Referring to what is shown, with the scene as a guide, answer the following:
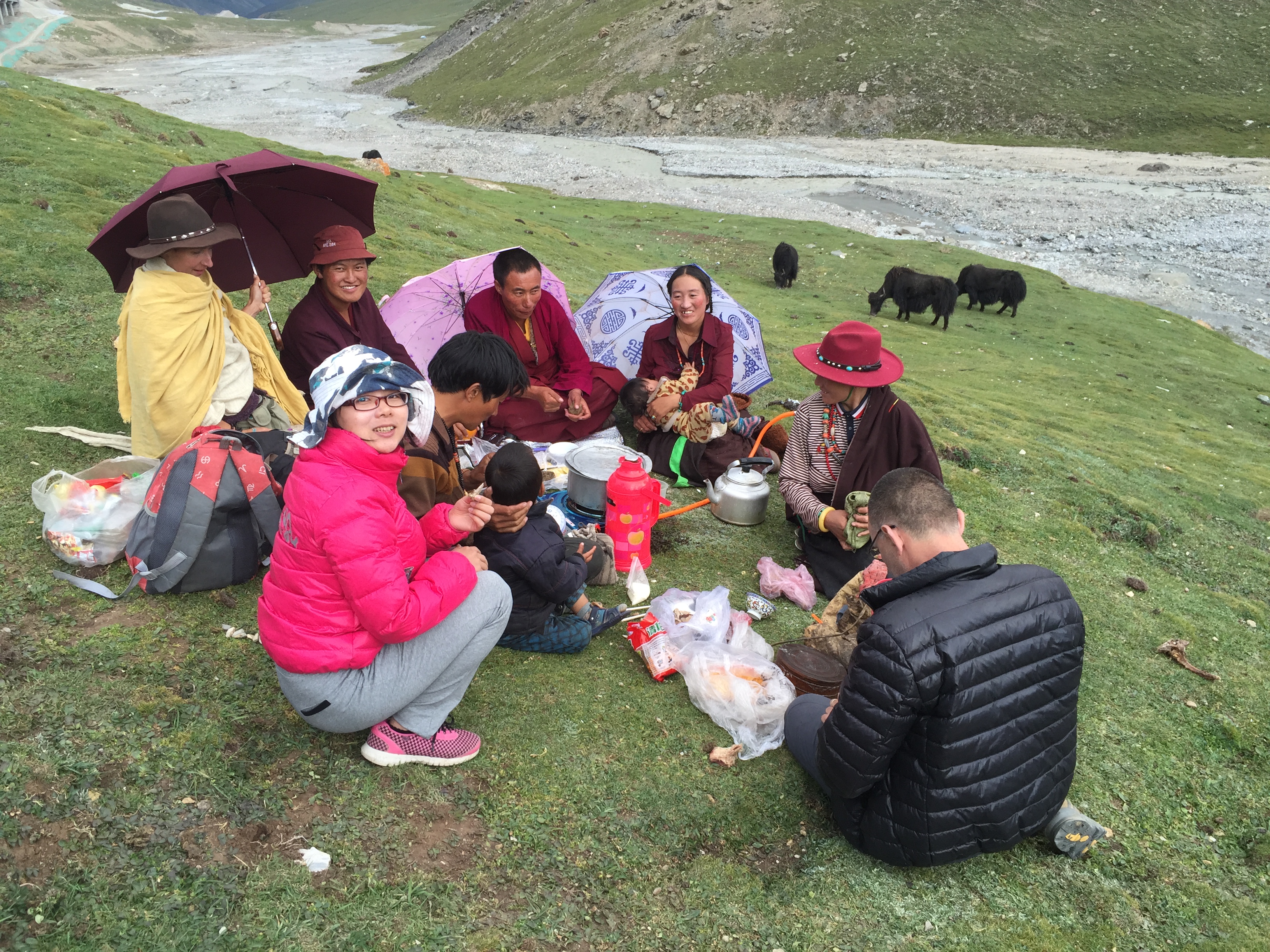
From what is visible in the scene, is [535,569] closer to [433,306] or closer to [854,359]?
[854,359]

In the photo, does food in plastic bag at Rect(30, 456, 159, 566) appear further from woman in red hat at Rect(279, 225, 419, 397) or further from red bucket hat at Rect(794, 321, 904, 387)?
red bucket hat at Rect(794, 321, 904, 387)

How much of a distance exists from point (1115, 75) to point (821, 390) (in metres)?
67.7

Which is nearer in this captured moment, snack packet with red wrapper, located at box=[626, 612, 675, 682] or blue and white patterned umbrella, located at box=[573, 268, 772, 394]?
snack packet with red wrapper, located at box=[626, 612, 675, 682]

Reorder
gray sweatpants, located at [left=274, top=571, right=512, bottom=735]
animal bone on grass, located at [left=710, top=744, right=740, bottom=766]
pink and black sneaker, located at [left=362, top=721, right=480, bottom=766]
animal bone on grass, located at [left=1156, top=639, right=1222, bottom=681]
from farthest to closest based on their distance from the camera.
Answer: animal bone on grass, located at [left=1156, top=639, right=1222, bottom=681] → animal bone on grass, located at [left=710, top=744, right=740, bottom=766] → pink and black sneaker, located at [left=362, top=721, right=480, bottom=766] → gray sweatpants, located at [left=274, top=571, right=512, bottom=735]

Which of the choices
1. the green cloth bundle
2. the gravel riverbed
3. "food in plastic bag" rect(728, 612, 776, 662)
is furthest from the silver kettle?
the gravel riverbed

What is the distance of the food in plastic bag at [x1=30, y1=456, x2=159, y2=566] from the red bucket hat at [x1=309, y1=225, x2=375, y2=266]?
1.97 metres

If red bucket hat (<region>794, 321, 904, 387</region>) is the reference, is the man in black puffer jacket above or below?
below

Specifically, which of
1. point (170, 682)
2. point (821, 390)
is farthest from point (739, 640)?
point (170, 682)

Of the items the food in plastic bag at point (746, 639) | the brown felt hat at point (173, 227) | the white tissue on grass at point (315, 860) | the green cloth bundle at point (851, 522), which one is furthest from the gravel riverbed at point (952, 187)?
the white tissue on grass at point (315, 860)

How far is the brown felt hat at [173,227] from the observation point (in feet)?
14.0

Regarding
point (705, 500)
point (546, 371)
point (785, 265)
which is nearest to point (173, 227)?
point (546, 371)

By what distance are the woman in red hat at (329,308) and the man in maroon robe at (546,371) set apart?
1.05 meters

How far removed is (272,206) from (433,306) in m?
1.56

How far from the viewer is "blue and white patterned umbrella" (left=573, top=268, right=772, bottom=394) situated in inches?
280
